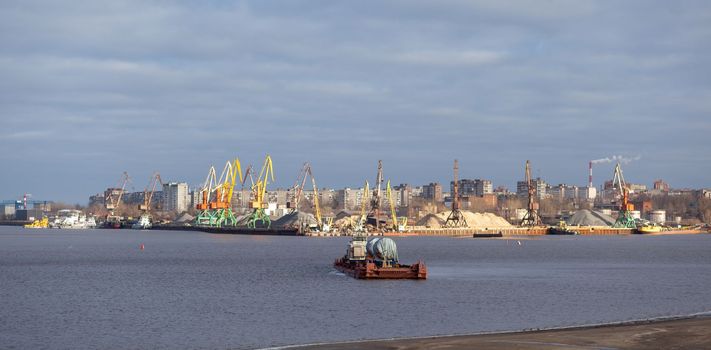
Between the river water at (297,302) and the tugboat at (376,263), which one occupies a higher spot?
the tugboat at (376,263)

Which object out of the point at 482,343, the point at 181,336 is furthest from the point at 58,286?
the point at 482,343

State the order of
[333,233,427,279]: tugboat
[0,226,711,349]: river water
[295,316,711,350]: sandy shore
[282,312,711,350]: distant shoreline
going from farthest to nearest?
1. [333,233,427,279]: tugboat
2. [0,226,711,349]: river water
3. [282,312,711,350]: distant shoreline
4. [295,316,711,350]: sandy shore

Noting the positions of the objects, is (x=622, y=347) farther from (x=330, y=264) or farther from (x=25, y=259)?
(x=25, y=259)

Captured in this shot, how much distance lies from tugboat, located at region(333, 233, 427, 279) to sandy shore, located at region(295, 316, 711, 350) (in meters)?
Answer: 31.9

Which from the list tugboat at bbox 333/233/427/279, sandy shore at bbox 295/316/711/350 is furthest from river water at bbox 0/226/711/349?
sandy shore at bbox 295/316/711/350

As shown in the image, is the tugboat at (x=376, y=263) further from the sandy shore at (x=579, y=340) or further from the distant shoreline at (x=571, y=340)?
the sandy shore at (x=579, y=340)

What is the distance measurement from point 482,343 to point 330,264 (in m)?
61.8

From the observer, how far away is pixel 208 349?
121 feet

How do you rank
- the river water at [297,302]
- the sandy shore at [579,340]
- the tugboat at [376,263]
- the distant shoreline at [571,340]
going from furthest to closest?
the tugboat at [376,263] → the river water at [297,302] → the distant shoreline at [571,340] → the sandy shore at [579,340]

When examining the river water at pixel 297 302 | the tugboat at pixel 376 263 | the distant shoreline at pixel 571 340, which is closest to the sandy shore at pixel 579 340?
the distant shoreline at pixel 571 340

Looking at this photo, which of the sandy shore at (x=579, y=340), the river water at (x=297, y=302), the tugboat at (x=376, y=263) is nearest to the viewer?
the sandy shore at (x=579, y=340)

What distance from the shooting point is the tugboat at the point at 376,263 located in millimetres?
70875

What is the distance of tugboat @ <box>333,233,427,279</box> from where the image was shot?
2790 inches

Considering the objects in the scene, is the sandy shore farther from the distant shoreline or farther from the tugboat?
the tugboat
